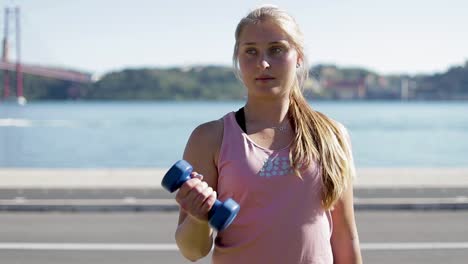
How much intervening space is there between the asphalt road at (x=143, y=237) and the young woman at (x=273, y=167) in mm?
5336

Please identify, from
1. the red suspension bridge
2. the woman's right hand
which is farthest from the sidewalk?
the red suspension bridge

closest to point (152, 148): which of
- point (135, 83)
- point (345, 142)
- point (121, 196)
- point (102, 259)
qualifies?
point (121, 196)

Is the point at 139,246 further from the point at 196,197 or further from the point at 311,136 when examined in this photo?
the point at 196,197

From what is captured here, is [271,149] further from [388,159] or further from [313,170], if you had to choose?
[388,159]

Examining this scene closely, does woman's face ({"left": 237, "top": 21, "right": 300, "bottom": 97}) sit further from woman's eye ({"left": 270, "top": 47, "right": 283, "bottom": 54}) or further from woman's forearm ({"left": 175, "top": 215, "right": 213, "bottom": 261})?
woman's forearm ({"left": 175, "top": 215, "right": 213, "bottom": 261})

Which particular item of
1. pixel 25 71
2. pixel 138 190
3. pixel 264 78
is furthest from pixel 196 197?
pixel 25 71

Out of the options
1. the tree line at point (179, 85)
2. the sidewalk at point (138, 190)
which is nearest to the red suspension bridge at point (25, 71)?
the tree line at point (179, 85)

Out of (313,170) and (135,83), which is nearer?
(313,170)

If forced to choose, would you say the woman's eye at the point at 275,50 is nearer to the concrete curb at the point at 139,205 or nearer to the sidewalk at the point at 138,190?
the concrete curb at the point at 139,205

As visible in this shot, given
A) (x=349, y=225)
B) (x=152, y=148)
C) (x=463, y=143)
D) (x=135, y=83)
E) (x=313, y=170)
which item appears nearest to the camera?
(x=313, y=170)

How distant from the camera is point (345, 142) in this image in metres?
2.08

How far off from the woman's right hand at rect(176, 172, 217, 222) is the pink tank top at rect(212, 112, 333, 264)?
5.9 inches

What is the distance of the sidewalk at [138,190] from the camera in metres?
10.7

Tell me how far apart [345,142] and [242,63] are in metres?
0.34
